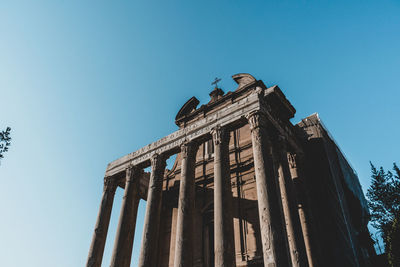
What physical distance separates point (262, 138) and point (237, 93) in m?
8.25

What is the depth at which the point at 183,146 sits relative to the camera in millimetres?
14023

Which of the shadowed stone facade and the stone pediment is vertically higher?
the stone pediment

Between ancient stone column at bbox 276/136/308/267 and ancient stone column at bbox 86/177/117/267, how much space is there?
30.9ft

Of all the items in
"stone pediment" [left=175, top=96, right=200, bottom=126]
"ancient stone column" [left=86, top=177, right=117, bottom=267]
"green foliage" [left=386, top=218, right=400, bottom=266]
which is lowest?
"green foliage" [left=386, top=218, right=400, bottom=266]

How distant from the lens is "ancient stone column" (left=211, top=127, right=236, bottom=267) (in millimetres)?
9250

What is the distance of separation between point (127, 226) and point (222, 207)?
613 cm

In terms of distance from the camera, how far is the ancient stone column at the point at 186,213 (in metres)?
10.5

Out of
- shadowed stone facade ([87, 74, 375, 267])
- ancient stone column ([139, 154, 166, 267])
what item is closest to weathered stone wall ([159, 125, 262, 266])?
shadowed stone facade ([87, 74, 375, 267])

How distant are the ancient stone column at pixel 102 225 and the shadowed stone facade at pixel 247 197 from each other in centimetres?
5

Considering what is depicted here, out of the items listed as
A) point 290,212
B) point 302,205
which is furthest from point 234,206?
point 290,212

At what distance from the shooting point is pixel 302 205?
12953 mm

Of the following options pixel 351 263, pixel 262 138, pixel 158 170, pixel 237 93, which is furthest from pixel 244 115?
pixel 351 263

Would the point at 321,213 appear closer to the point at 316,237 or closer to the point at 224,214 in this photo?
the point at 316,237

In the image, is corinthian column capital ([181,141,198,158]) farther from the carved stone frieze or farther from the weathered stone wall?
the weathered stone wall
